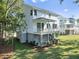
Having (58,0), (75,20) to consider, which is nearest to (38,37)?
(58,0)

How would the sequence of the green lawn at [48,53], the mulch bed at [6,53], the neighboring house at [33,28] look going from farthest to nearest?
the neighboring house at [33,28] < the mulch bed at [6,53] < the green lawn at [48,53]

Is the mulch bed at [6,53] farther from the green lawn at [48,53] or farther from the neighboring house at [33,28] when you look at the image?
the neighboring house at [33,28]

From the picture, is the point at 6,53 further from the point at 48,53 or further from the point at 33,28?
the point at 33,28

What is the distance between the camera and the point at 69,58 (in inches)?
751

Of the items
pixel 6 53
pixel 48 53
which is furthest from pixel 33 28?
pixel 6 53

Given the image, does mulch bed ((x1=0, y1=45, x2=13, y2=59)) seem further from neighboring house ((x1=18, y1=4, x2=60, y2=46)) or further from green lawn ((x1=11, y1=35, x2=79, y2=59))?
neighboring house ((x1=18, y1=4, x2=60, y2=46))

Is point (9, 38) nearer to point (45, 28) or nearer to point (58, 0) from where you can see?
point (45, 28)

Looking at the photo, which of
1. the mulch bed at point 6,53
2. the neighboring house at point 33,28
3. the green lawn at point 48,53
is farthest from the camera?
Answer: the neighboring house at point 33,28

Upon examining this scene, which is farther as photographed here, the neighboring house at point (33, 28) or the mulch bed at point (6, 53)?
the neighboring house at point (33, 28)

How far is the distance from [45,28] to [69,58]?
622 inches

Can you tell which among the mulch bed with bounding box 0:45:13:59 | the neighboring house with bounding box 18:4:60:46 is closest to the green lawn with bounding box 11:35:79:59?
the mulch bed with bounding box 0:45:13:59

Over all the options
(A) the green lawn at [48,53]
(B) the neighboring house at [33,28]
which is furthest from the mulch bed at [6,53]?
(B) the neighboring house at [33,28]

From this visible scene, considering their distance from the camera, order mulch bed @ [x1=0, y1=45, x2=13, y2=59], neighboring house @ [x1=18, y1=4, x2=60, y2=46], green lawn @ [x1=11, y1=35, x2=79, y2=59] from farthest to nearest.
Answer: neighboring house @ [x1=18, y1=4, x2=60, y2=46]
mulch bed @ [x1=0, y1=45, x2=13, y2=59]
green lawn @ [x1=11, y1=35, x2=79, y2=59]

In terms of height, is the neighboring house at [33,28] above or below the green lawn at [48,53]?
above
